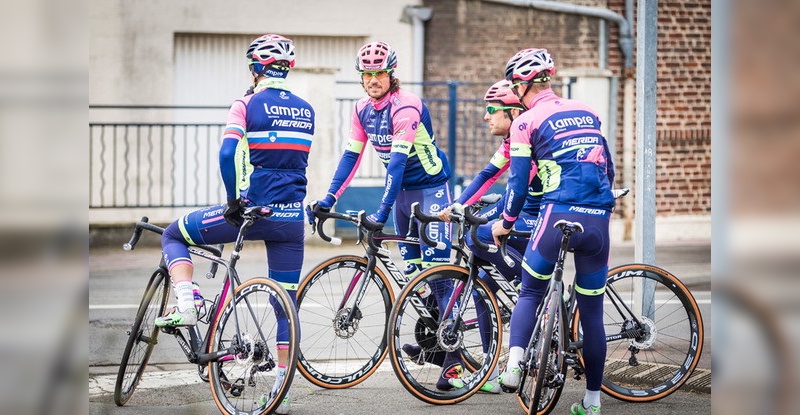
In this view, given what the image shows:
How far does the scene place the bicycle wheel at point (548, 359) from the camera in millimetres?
5637

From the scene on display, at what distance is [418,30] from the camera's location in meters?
16.9

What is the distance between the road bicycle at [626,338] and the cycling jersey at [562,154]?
23cm

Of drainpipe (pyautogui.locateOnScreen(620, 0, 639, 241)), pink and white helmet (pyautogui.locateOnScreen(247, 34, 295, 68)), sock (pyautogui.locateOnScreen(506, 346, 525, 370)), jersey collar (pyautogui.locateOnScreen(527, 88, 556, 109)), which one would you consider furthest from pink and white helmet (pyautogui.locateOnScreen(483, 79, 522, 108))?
drainpipe (pyautogui.locateOnScreen(620, 0, 639, 241))

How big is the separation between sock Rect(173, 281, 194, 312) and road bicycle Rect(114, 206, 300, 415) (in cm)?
15

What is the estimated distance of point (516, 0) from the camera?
17.0 m

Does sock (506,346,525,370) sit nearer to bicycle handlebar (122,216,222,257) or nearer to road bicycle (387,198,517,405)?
road bicycle (387,198,517,405)

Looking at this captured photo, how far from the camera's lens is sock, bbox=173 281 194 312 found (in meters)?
5.96

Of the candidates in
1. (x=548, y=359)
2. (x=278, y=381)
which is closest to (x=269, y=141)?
(x=278, y=381)

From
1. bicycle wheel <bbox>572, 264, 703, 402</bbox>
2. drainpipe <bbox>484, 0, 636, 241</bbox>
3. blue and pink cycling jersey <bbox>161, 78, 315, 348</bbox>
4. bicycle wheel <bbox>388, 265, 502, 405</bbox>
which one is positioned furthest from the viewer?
drainpipe <bbox>484, 0, 636, 241</bbox>

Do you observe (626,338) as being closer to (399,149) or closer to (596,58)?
(399,149)

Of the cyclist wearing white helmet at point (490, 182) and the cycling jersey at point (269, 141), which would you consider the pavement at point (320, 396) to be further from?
the cycling jersey at point (269, 141)

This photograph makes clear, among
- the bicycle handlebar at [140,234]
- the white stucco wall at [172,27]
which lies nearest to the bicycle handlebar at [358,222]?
the bicycle handlebar at [140,234]
